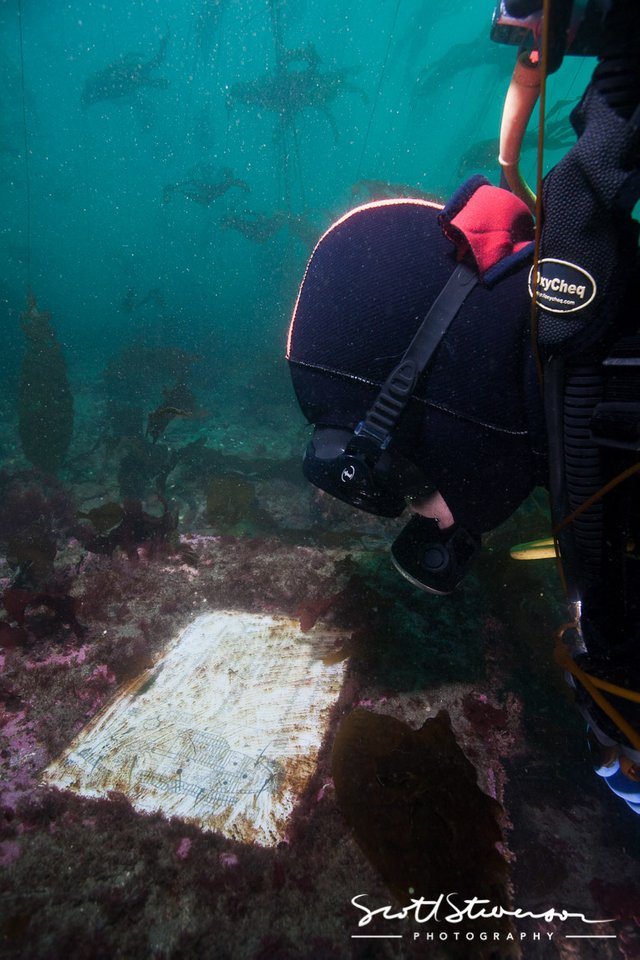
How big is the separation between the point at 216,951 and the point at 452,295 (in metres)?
2.50

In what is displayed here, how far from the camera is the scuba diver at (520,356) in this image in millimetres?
1061

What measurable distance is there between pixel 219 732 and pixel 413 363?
216 cm

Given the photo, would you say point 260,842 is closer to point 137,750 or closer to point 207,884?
point 207,884

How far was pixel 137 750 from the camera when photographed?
222cm

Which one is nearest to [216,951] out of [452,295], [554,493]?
[554,493]

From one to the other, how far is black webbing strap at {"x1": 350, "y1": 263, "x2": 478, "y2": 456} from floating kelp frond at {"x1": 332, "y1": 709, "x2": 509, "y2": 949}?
1.59 meters

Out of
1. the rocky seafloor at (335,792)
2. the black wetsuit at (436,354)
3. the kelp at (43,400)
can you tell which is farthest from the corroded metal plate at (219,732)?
the kelp at (43,400)

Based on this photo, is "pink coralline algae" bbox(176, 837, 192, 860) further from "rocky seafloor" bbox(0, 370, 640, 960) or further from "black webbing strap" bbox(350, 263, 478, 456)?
"black webbing strap" bbox(350, 263, 478, 456)

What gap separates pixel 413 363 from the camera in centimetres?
147

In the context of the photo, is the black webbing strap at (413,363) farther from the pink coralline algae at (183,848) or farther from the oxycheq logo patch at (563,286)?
the pink coralline algae at (183,848)

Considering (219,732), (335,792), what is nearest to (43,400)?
(219,732)

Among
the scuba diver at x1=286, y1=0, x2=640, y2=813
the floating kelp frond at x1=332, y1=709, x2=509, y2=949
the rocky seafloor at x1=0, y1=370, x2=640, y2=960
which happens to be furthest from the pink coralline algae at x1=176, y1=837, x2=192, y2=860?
the scuba diver at x1=286, y1=0, x2=640, y2=813

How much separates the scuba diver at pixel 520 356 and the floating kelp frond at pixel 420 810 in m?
0.65

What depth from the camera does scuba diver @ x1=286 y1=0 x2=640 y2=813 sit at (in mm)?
1061
